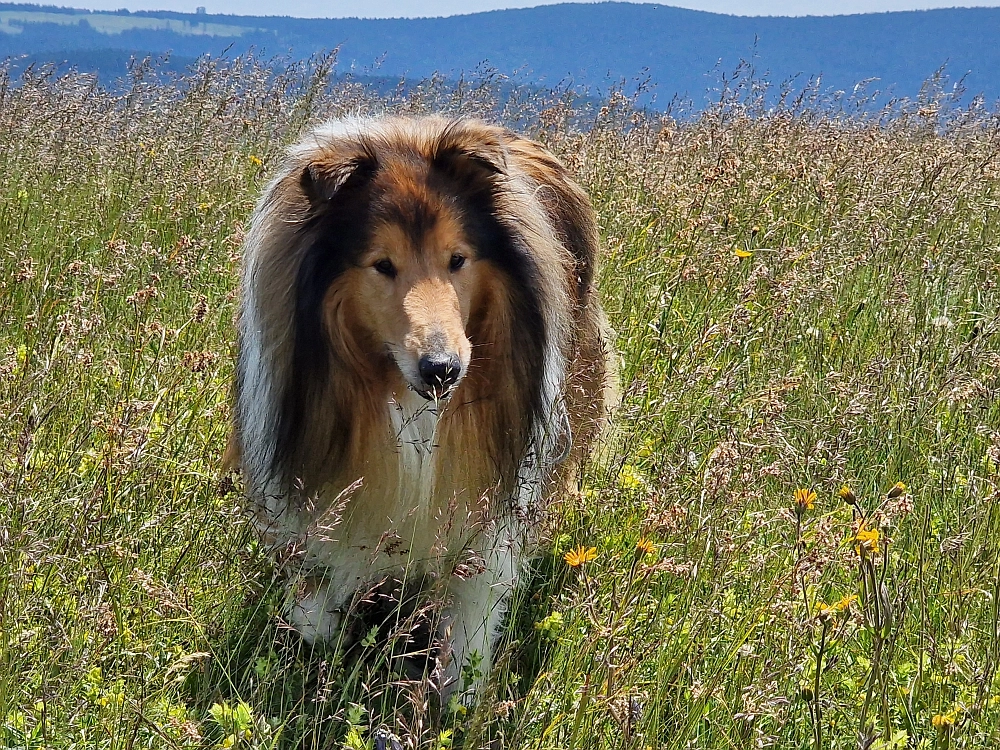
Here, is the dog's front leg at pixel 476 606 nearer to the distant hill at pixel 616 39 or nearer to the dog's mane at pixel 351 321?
the dog's mane at pixel 351 321

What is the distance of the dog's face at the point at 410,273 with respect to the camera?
7.73 ft

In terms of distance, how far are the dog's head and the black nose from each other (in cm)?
8

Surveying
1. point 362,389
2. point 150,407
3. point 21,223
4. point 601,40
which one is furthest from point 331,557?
point 601,40

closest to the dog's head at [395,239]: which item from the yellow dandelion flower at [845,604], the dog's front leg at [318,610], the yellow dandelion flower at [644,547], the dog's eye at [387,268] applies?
the dog's eye at [387,268]

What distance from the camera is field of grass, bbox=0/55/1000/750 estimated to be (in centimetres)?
203

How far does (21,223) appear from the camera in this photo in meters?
4.66

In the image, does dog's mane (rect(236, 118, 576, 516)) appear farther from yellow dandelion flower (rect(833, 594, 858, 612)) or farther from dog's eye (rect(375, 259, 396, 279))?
yellow dandelion flower (rect(833, 594, 858, 612))

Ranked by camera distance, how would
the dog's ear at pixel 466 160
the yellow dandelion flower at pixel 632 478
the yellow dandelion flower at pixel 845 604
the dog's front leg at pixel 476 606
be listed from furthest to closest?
the yellow dandelion flower at pixel 632 478 → the dog's front leg at pixel 476 606 → the dog's ear at pixel 466 160 → the yellow dandelion flower at pixel 845 604

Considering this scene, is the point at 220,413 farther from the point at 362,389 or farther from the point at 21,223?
the point at 21,223

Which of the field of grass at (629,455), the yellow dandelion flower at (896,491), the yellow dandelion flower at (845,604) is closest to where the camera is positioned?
the yellow dandelion flower at (896,491)

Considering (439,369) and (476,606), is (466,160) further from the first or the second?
(476,606)

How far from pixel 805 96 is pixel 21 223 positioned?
14.5 ft

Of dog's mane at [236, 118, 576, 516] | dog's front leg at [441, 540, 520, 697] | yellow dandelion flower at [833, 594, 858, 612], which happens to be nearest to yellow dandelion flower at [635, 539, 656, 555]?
yellow dandelion flower at [833, 594, 858, 612]

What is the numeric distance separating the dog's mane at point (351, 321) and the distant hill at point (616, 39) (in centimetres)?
4062
